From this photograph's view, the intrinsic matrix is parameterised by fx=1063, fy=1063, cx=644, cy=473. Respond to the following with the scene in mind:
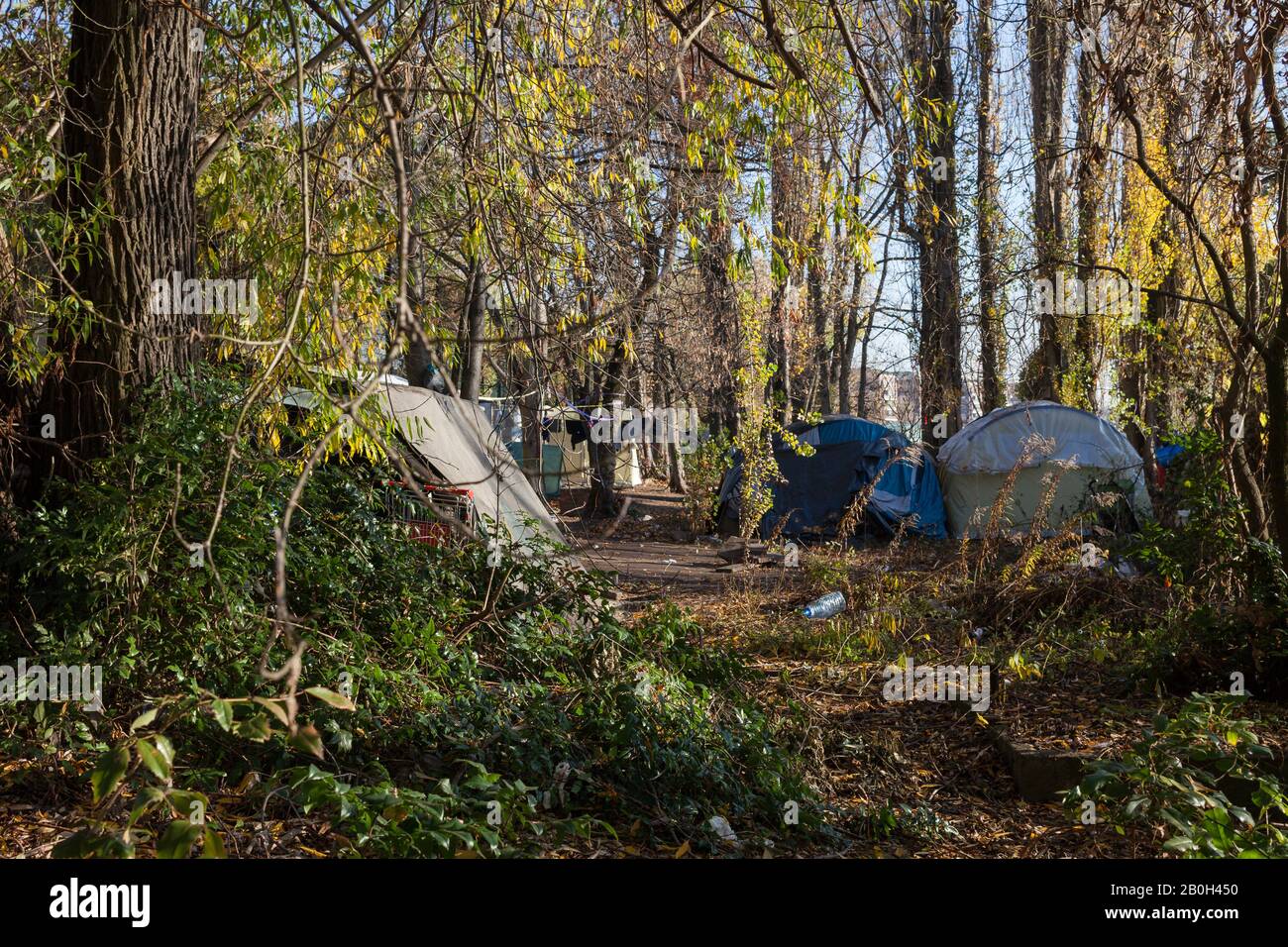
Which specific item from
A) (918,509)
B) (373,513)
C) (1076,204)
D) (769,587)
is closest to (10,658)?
(373,513)

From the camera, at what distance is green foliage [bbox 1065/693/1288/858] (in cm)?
354

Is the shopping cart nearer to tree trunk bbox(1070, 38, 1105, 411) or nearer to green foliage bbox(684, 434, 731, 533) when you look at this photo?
green foliage bbox(684, 434, 731, 533)

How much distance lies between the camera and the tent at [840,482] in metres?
16.6

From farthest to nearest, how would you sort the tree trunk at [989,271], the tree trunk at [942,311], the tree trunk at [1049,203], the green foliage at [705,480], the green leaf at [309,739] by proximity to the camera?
1. the green foliage at [705,480]
2. the tree trunk at [942,311]
3. the tree trunk at [989,271]
4. the tree trunk at [1049,203]
5. the green leaf at [309,739]

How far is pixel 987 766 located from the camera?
5.56m

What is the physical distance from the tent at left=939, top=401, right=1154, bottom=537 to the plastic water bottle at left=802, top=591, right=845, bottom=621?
5.76 m

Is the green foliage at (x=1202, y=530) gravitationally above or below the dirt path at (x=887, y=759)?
above

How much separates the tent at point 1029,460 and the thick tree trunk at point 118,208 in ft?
38.5

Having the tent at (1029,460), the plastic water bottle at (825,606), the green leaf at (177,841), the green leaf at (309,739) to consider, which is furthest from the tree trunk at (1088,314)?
the green leaf at (309,739)

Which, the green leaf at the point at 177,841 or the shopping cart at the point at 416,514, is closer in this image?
the green leaf at the point at 177,841

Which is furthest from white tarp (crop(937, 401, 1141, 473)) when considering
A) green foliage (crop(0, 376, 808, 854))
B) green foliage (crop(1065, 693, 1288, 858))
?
green foliage (crop(0, 376, 808, 854))

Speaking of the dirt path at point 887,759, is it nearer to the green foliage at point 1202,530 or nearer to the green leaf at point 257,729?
the green foliage at point 1202,530

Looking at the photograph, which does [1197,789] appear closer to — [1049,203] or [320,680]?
[320,680]
